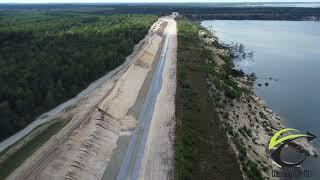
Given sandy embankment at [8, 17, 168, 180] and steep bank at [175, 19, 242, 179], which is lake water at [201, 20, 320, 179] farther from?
sandy embankment at [8, 17, 168, 180]

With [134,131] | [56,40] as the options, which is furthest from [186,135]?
[56,40]

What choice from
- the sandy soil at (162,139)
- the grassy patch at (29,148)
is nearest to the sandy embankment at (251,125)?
the sandy soil at (162,139)

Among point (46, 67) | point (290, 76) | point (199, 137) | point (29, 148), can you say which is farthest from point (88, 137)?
point (290, 76)

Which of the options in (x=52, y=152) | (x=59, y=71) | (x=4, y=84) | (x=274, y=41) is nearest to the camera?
(x=52, y=152)

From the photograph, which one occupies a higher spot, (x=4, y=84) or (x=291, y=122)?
(x=4, y=84)

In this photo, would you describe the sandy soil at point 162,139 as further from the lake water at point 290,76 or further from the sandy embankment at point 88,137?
the lake water at point 290,76

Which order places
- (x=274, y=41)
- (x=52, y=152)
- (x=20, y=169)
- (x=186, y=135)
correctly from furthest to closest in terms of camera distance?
(x=274, y=41), (x=186, y=135), (x=52, y=152), (x=20, y=169)

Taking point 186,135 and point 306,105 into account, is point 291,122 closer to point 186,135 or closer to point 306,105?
point 306,105
